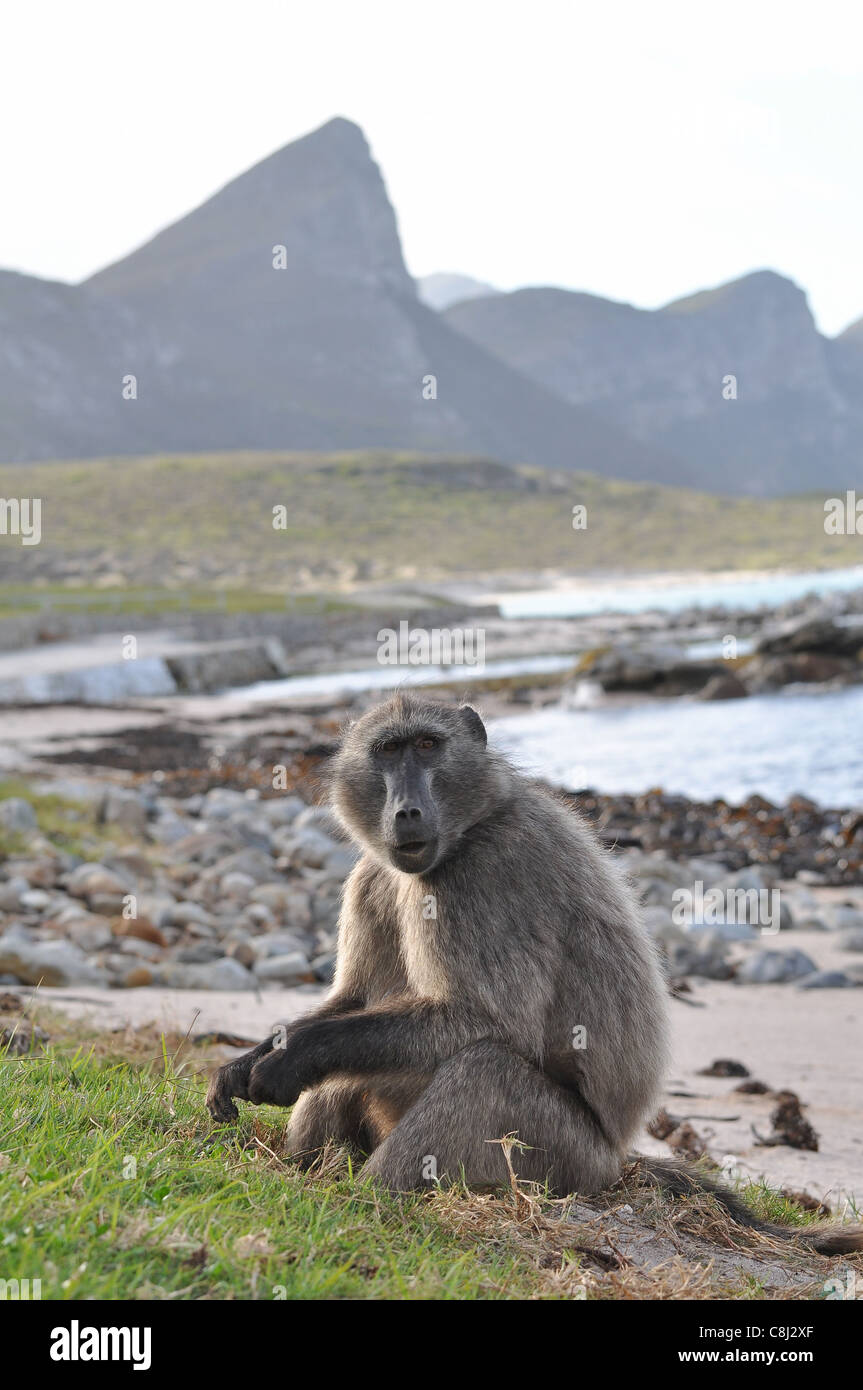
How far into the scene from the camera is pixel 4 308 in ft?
560

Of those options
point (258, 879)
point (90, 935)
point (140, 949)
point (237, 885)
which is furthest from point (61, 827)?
point (140, 949)

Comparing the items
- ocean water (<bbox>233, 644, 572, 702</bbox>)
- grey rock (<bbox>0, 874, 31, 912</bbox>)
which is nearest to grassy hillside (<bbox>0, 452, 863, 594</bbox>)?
ocean water (<bbox>233, 644, 572, 702</bbox>)

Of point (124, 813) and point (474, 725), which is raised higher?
point (474, 725)

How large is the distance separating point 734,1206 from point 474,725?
6.06 feet

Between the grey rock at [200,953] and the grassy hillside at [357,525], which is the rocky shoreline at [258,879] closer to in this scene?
the grey rock at [200,953]

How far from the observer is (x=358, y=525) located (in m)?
95.5

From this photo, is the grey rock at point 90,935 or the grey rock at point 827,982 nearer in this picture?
the grey rock at point 90,935

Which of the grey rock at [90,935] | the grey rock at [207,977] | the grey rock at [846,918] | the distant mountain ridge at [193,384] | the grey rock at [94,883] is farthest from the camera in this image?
the distant mountain ridge at [193,384]

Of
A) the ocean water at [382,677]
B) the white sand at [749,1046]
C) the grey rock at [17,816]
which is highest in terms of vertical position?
the ocean water at [382,677]

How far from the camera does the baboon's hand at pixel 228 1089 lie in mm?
4480

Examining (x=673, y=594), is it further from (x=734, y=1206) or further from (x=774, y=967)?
(x=734, y=1206)

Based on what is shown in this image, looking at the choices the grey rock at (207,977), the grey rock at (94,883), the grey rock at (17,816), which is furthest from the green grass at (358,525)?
the grey rock at (207,977)
